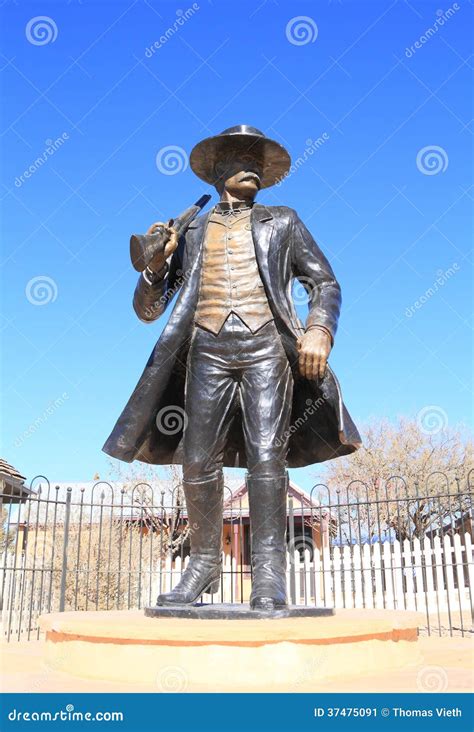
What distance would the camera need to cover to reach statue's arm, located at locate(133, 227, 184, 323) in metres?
4.02

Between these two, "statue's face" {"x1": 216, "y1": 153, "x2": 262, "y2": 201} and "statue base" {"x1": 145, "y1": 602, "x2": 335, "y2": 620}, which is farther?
"statue's face" {"x1": 216, "y1": 153, "x2": 262, "y2": 201}

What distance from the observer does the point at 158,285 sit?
13.6ft

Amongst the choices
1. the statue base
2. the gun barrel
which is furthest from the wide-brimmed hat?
the statue base

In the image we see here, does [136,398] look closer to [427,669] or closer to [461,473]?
[427,669]

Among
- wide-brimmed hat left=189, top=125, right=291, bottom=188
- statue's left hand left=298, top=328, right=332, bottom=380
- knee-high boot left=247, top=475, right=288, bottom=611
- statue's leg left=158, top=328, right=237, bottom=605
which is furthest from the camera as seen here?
wide-brimmed hat left=189, top=125, right=291, bottom=188

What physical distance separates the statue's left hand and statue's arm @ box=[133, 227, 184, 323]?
3.37 feet

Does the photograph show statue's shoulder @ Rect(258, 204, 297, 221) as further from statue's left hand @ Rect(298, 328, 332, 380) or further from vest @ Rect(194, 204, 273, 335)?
statue's left hand @ Rect(298, 328, 332, 380)

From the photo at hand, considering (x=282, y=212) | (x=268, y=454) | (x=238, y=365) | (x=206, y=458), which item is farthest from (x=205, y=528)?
(x=282, y=212)

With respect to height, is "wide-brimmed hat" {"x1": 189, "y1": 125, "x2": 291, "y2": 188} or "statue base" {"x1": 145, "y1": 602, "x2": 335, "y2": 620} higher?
"wide-brimmed hat" {"x1": 189, "y1": 125, "x2": 291, "y2": 188}

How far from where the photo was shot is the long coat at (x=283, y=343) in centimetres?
397

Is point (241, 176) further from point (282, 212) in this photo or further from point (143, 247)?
point (143, 247)

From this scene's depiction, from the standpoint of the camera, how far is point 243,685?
9.25 feet

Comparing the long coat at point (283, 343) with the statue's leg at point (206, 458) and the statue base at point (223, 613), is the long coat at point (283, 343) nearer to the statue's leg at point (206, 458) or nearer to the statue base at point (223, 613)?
the statue's leg at point (206, 458)

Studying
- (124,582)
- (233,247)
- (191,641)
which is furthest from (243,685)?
(124,582)
